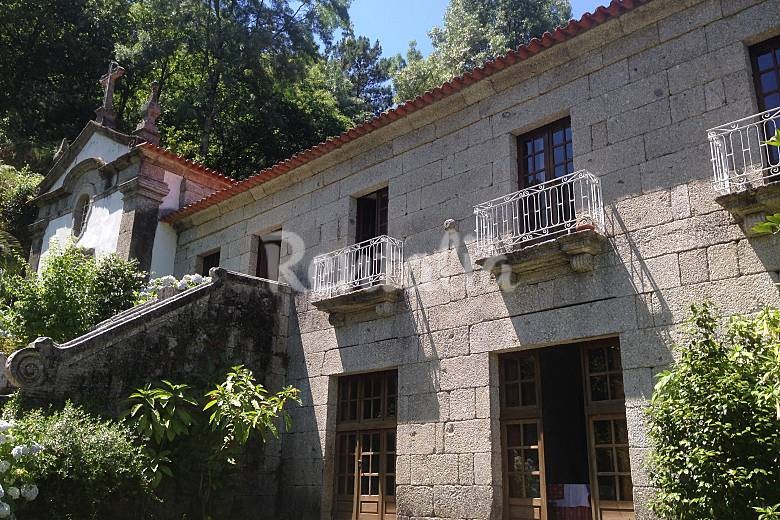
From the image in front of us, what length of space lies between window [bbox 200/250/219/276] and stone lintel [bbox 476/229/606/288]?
7189 millimetres

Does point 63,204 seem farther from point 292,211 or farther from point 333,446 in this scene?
point 333,446

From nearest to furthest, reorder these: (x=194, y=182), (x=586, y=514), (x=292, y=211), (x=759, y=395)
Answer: (x=759, y=395), (x=586, y=514), (x=292, y=211), (x=194, y=182)

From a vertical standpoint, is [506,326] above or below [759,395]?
above

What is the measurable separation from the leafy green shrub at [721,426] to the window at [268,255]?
783cm

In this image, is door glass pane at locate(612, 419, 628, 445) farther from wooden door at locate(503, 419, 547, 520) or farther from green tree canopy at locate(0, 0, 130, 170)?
green tree canopy at locate(0, 0, 130, 170)

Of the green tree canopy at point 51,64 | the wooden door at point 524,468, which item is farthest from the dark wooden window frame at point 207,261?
the green tree canopy at point 51,64

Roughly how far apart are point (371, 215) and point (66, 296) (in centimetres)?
539

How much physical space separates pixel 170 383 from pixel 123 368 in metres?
0.62

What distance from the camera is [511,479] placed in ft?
24.2

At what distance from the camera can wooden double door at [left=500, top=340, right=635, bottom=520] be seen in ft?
21.9

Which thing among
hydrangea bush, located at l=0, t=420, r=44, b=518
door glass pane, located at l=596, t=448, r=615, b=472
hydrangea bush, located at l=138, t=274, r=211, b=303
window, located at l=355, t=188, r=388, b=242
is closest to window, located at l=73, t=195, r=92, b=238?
hydrangea bush, located at l=138, t=274, r=211, b=303

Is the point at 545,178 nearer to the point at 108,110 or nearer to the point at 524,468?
the point at 524,468

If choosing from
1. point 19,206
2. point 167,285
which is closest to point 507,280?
point 167,285

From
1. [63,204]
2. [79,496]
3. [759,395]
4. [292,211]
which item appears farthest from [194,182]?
[759,395]
